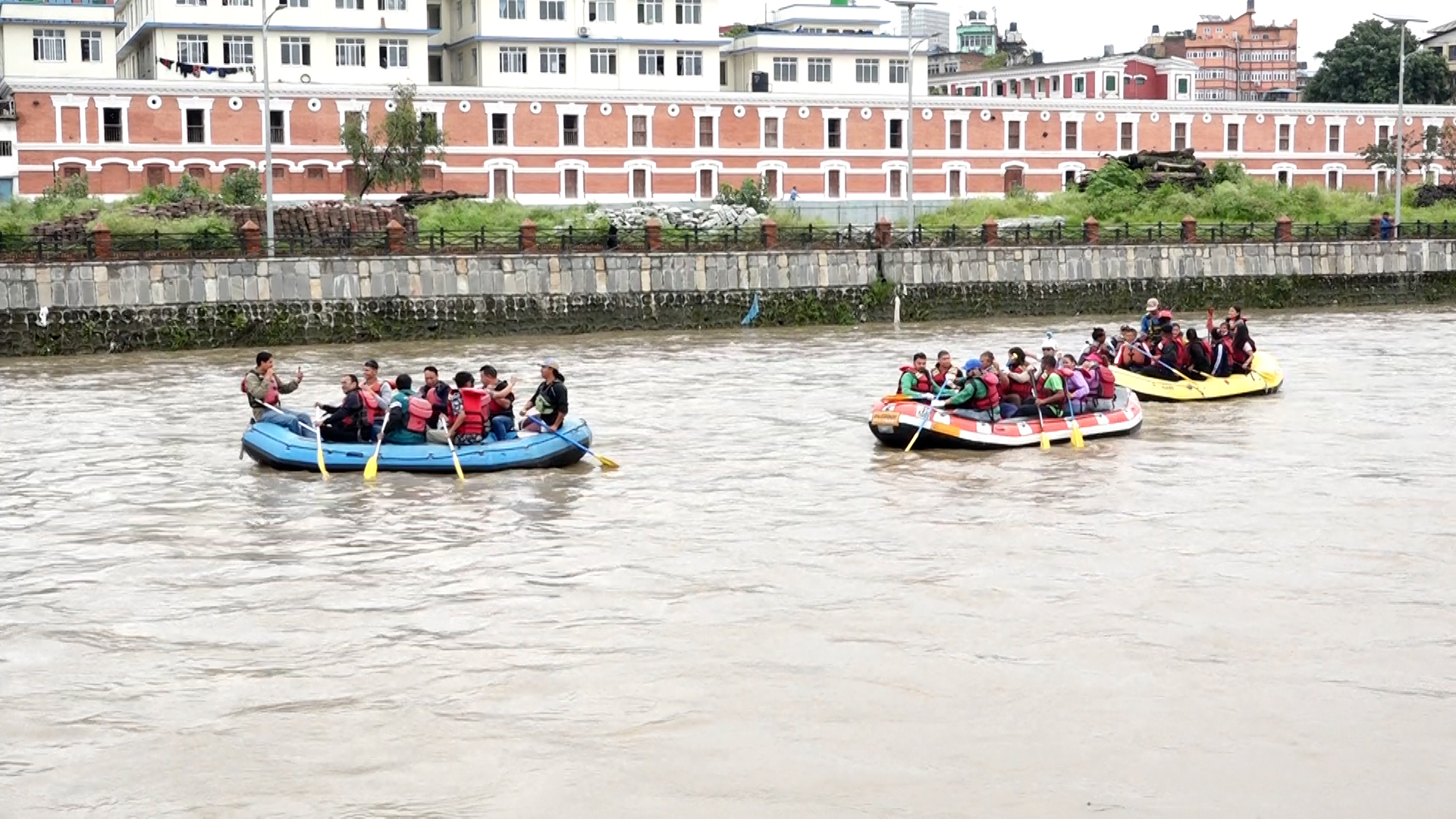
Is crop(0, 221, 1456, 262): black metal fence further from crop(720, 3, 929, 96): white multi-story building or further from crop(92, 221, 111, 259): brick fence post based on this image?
crop(720, 3, 929, 96): white multi-story building

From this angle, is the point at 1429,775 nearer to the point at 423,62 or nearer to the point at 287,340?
the point at 287,340

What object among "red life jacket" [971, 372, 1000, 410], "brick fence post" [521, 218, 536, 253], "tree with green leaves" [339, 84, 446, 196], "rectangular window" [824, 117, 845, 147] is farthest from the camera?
"rectangular window" [824, 117, 845, 147]

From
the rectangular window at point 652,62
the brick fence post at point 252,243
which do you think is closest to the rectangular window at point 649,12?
the rectangular window at point 652,62

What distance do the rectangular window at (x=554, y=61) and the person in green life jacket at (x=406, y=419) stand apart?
40849 millimetres

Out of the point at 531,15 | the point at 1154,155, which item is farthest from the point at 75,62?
the point at 1154,155

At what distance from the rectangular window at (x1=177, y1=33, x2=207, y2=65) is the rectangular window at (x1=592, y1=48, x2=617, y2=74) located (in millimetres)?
12791

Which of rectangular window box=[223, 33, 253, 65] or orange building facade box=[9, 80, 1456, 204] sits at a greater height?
rectangular window box=[223, 33, 253, 65]

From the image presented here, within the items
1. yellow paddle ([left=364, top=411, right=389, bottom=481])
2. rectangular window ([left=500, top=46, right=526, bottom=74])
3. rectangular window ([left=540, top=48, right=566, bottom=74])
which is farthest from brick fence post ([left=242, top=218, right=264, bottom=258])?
rectangular window ([left=540, top=48, right=566, bottom=74])

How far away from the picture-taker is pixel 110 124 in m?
54.1

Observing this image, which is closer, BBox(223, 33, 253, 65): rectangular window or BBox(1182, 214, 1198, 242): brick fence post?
BBox(1182, 214, 1198, 242): brick fence post

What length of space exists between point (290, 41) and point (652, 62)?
12471mm

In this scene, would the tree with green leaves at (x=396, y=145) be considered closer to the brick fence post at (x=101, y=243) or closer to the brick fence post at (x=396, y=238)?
the brick fence post at (x=396, y=238)

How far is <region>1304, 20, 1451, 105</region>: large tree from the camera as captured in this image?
3364 inches

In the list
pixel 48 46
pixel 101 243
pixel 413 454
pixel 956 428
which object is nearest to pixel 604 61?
pixel 48 46
